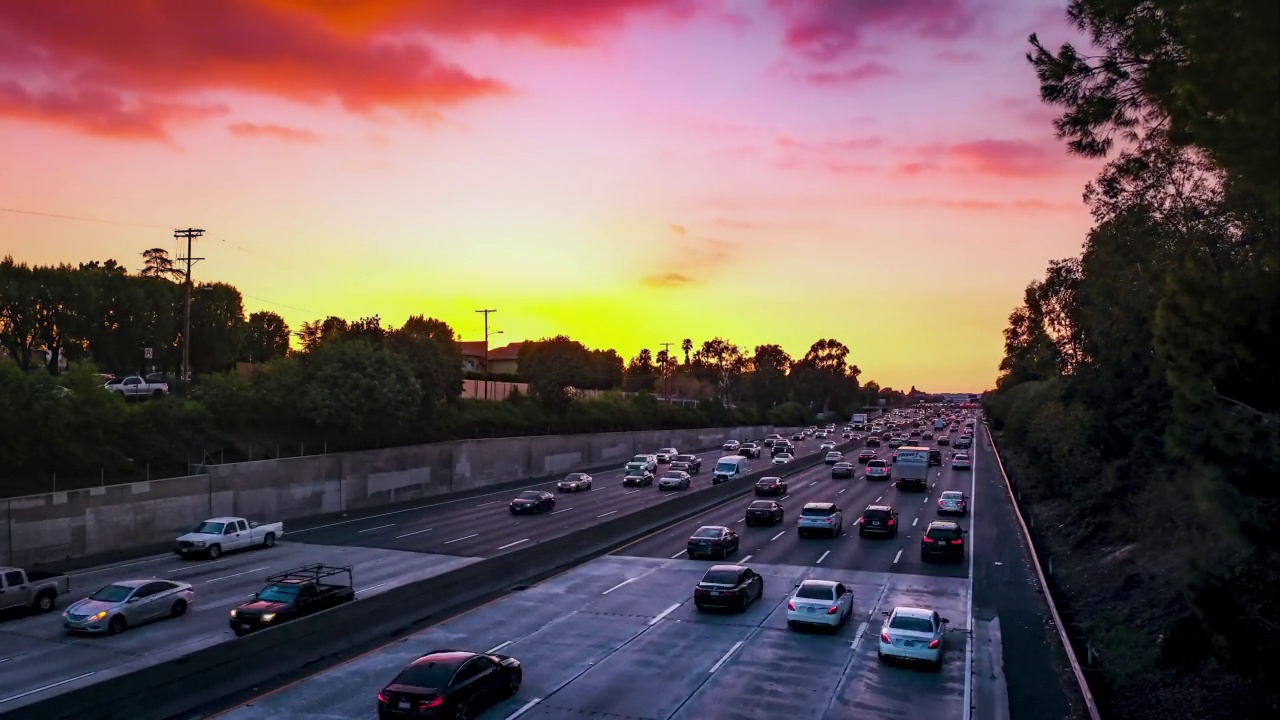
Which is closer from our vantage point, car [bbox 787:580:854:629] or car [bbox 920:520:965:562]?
car [bbox 787:580:854:629]

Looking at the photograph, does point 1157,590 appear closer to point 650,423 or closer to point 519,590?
point 519,590

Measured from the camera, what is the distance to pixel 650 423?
110 m

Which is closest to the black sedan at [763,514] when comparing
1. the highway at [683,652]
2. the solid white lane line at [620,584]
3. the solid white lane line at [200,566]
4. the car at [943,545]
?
the highway at [683,652]

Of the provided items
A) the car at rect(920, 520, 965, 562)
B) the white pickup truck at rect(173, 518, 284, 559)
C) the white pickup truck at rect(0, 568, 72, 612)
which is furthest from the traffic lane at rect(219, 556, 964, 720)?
the white pickup truck at rect(173, 518, 284, 559)

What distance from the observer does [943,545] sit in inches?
1344

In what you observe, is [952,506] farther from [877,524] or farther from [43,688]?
[43,688]

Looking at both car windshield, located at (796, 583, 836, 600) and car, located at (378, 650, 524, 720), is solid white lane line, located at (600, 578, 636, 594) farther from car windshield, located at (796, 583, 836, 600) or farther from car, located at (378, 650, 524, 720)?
car, located at (378, 650, 524, 720)

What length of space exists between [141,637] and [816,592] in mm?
18252

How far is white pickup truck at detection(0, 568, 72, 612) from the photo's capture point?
2564 centimetres

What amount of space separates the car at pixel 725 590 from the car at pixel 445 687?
30.1 feet

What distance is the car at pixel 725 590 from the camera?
25.8 m

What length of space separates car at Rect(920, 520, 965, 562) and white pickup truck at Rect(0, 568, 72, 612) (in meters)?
30.1

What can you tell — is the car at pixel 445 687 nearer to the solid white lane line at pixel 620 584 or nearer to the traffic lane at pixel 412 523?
the solid white lane line at pixel 620 584

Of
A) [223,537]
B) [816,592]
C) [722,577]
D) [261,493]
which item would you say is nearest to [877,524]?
[722,577]
